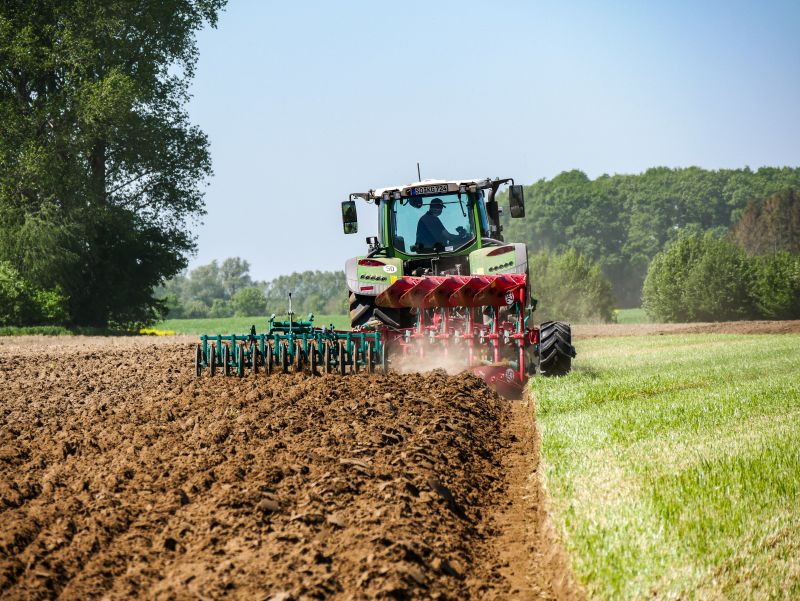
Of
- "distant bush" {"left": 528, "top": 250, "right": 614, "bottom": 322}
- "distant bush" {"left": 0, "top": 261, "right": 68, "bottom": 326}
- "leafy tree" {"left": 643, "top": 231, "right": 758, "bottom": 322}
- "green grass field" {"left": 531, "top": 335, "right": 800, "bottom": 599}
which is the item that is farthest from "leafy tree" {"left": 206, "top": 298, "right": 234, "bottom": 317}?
"green grass field" {"left": 531, "top": 335, "right": 800, "bottom": 599}

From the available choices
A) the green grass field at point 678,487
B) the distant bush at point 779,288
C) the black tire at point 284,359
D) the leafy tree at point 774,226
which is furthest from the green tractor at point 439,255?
the leafy tree at point 774,226

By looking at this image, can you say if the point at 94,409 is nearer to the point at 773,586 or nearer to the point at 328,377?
the point at 328,377

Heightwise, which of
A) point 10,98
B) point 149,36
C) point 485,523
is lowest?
point 485,523

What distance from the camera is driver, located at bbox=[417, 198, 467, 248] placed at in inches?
507

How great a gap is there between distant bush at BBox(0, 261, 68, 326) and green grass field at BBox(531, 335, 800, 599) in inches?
983

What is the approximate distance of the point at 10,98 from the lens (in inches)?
1219

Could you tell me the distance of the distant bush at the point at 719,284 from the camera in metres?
44.5

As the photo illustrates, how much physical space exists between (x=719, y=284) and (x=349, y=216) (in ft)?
127

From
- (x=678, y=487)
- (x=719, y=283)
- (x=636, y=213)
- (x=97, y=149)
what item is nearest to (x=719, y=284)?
(x=719, y=283)

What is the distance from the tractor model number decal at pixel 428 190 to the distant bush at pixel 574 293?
4229 cm

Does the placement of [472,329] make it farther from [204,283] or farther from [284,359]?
[204,283]

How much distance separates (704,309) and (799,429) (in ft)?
139

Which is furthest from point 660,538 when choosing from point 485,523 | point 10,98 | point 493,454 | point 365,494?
point 10,98

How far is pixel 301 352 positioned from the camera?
11758mm
